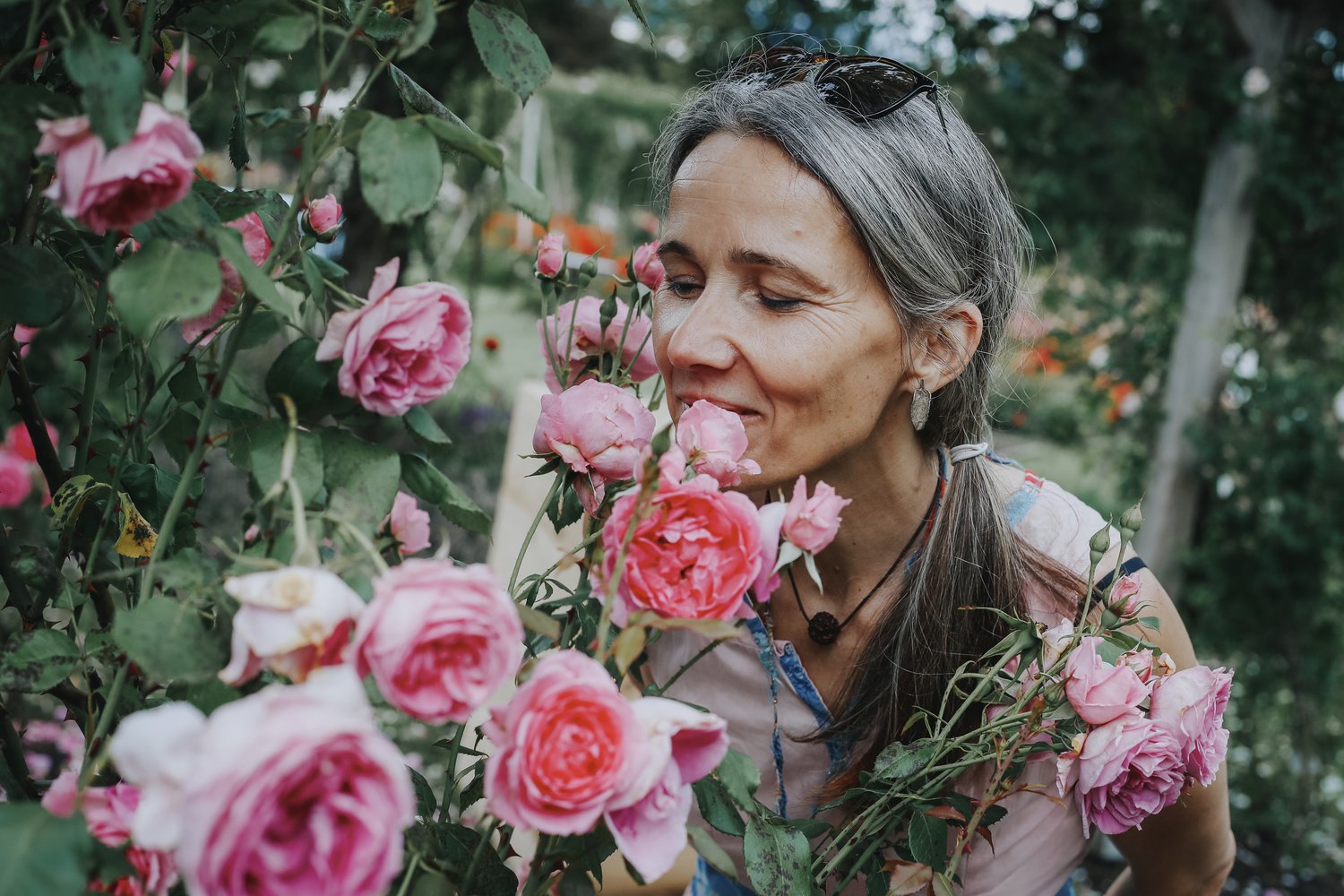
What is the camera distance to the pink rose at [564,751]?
0.58 metres

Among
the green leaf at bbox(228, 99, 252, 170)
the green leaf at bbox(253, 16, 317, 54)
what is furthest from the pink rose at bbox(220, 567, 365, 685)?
the green leaf at bbox(228, 99, 252, 170)

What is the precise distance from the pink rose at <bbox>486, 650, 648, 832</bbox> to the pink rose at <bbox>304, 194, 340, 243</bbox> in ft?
1.48

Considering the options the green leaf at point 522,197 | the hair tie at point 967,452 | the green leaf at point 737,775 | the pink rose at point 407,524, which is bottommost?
the hair tie at point 967,452

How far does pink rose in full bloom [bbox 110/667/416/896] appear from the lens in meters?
0.44

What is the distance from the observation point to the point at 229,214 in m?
0.75

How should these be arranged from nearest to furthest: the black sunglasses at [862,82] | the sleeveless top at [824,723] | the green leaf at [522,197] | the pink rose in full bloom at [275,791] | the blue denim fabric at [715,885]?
the pink rose in full bloom at [275,791] → the green leaf at [522,197] → the black sunglasses at [862,82] → the sleeveless top at [824,723] → the blue denim fabric at [715,885]

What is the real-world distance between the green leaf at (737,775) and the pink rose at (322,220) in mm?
504

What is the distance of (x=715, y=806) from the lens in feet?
2.63

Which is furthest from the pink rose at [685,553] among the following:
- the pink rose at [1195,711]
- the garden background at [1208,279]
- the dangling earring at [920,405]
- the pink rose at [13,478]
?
the garden background at [1208,279]

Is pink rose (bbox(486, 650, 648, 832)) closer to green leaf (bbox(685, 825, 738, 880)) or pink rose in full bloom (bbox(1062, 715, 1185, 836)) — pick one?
green leaf (bbox(685, 825, 738, 880))

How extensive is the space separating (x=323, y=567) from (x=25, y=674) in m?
0.25

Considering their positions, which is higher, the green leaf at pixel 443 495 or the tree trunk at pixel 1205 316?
the green leaf at pixel 443 495

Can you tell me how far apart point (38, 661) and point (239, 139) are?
0.46 metres

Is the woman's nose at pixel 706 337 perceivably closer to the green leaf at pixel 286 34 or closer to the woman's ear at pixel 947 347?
the woman's ear at pixel 947 347
